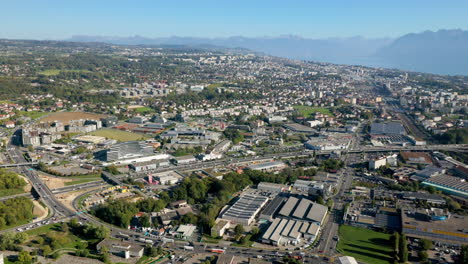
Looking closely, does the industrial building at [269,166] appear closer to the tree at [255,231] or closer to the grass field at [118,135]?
the tree at [255,231]

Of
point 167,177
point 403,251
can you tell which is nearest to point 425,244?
point 403,251

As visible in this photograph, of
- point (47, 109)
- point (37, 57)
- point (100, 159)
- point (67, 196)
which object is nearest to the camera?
point (67, 196)

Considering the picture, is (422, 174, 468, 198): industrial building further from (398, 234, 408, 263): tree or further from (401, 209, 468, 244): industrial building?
(398, 234, 408, 263): tree

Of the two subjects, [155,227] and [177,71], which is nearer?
[155,227]

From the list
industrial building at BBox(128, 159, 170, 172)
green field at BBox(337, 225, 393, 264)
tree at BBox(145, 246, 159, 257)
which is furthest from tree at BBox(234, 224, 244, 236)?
industrial building at BBox(128, 159, 170, 172)

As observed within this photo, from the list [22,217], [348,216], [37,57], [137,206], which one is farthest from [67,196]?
[37,57]

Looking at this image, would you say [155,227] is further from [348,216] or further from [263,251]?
[348,216]
